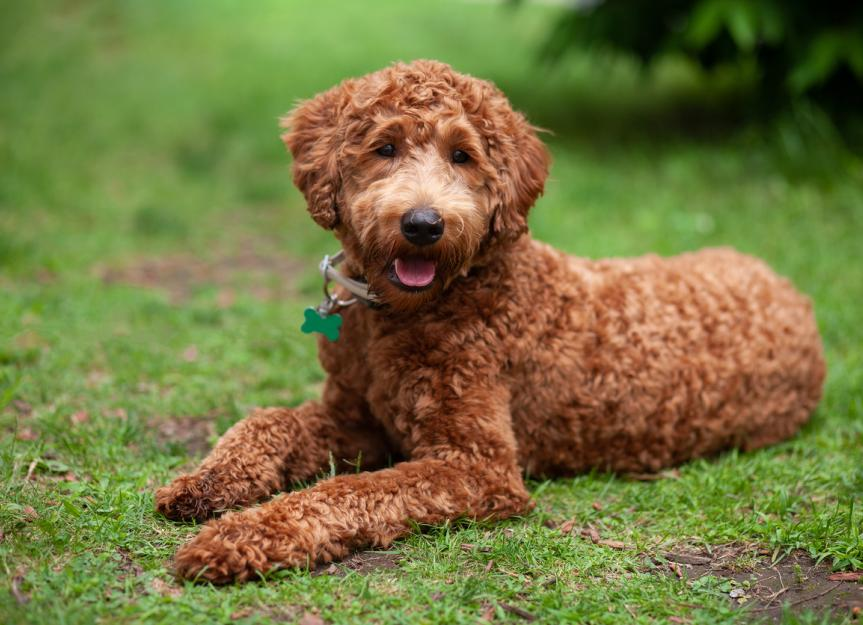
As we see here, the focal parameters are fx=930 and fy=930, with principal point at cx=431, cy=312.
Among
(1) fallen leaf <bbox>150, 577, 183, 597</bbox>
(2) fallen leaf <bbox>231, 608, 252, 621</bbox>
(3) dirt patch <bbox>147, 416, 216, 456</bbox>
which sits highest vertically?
(3) dirt patch <bbox>147, 416, 216, 456</bbox>

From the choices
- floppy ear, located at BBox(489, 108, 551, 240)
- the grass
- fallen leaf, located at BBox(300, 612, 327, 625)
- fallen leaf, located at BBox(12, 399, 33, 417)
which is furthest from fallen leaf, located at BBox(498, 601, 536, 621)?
fallen leaf, located at BBox(12, 399, 33, 417)

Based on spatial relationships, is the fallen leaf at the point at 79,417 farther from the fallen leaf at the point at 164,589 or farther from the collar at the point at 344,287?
the fallen leaf at the point at 164,589

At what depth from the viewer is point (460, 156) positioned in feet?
11.5

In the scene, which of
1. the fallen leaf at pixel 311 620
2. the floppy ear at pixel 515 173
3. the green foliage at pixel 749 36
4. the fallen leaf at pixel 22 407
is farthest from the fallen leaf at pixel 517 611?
the green foliage at pixel 749 36

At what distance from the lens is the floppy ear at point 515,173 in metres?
3.56

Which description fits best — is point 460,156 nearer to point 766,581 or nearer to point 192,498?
point 192,498

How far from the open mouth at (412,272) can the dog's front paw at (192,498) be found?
1.00 meters

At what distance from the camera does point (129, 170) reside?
8.75 meters

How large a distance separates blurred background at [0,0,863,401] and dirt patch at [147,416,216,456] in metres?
0.63

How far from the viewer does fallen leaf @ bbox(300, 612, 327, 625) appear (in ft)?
9.07

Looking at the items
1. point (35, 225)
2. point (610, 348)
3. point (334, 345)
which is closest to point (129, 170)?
point (35, 225)

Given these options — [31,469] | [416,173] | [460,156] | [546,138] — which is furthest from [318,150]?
[546,138]

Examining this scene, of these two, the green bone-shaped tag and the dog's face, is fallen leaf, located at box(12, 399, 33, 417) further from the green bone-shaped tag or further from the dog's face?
the dog's face

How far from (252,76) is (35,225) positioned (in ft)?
17.1
